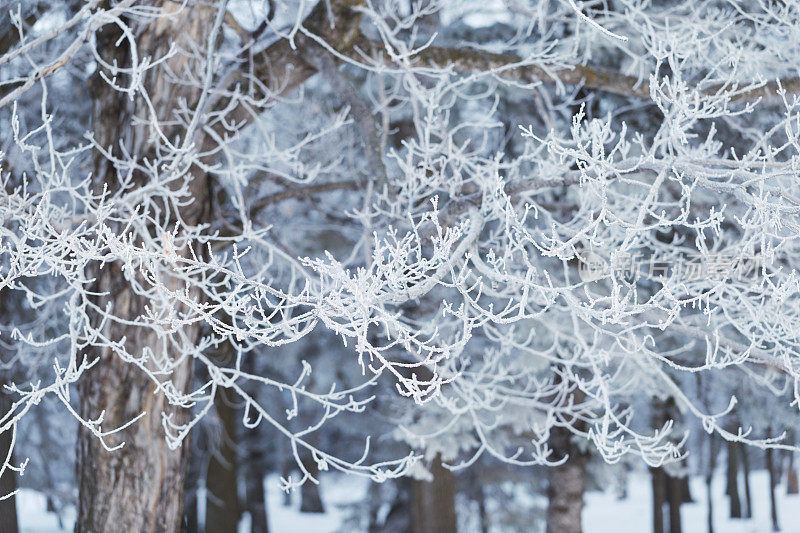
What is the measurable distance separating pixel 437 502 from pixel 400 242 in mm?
8569

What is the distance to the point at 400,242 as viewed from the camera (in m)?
4.02

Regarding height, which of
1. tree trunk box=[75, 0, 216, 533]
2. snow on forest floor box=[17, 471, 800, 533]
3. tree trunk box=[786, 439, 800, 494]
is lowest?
snow on forest floor box=[17, 471, 800, 533]

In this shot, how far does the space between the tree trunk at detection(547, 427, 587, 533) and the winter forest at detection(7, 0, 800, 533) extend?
0.04m

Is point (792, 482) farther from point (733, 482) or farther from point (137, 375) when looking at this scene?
point (137, 375)

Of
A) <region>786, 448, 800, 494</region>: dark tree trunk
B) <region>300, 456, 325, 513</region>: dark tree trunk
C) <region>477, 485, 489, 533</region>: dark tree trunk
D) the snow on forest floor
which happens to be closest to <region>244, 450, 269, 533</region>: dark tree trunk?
the snow on forest floor

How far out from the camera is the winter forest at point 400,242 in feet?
14.5

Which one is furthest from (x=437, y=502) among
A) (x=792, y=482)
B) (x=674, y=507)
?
(x=792, y=482)

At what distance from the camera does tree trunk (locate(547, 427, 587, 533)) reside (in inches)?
434

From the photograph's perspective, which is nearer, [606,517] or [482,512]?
[482,512]

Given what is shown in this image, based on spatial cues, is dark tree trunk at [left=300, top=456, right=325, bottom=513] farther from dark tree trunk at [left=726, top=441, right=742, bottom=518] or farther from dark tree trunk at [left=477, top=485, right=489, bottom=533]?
dark tree trunk at [left=726, top=441, right=742, bottom=518]

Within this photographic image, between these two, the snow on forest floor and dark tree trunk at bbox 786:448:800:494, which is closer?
the snow on forest floor

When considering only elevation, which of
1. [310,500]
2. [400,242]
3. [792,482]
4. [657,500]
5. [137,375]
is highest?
[400,242]

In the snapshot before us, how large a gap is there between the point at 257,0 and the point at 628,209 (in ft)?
11.7

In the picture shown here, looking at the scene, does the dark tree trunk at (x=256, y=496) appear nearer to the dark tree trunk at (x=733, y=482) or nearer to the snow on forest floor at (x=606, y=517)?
the snow on forest floor at (x=606, y=517)
